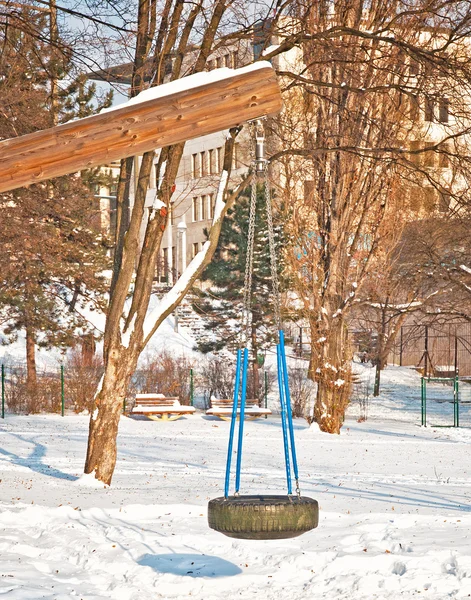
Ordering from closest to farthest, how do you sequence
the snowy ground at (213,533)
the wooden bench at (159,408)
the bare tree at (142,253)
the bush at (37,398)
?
the snowy ground at (213,533) < the bare tree at (142,253) < the wooden bench at (159,408) < the bush at (37,398)

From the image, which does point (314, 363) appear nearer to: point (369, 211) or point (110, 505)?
point (369, 211)

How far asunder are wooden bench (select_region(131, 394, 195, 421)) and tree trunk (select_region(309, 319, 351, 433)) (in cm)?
484

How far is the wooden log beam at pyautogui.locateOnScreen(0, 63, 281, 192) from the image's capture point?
7934mm

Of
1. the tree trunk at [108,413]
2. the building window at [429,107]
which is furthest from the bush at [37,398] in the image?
the building window at [429,107]

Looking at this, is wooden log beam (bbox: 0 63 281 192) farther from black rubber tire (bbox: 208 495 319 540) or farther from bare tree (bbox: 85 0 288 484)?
bare tree (bbox: 85 0 288 484)

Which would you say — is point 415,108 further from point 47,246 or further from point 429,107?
point 47,246

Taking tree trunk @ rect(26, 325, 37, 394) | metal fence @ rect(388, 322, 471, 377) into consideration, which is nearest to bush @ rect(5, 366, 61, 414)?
tree trunk @ rect(26, 325, 37, 394)

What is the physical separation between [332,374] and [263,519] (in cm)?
1866

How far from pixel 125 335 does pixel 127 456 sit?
6.28 m

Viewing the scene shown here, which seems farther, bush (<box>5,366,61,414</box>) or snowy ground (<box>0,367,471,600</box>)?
bush (<box>5,366,61,414</box>)

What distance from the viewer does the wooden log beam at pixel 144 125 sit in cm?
793

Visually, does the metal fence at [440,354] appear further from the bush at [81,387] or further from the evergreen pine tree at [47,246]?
the bush at [81,387]

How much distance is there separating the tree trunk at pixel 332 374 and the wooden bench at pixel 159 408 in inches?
→ 190

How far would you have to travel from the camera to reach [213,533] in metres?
10.3
